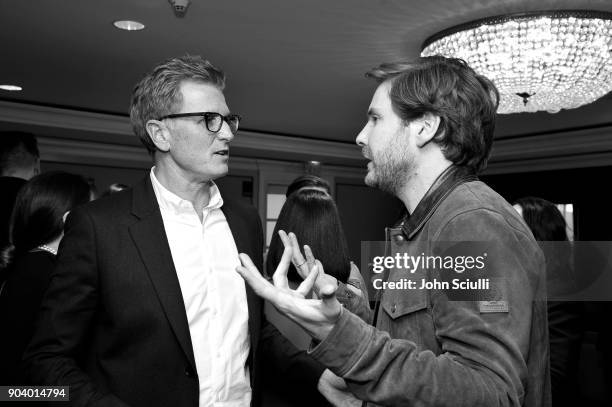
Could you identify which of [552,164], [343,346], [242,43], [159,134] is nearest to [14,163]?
[242,43]

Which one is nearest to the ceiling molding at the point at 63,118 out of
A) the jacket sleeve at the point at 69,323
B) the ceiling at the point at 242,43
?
the ceiling at the point at 242,43

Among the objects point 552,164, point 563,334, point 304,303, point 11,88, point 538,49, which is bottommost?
point 563,334

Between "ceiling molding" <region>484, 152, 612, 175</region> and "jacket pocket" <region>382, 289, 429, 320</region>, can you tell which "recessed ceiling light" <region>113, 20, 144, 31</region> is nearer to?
"jacket pocket" <region>382, 289, 429, 320</region>

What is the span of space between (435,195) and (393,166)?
0.14 metres

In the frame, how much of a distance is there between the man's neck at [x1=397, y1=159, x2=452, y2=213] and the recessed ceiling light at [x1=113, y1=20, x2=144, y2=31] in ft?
8.67

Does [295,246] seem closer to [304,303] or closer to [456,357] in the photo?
[304,303]

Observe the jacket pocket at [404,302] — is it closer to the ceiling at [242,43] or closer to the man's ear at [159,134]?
the man's ear at [159,134]

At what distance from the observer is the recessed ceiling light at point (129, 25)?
321 centimetres

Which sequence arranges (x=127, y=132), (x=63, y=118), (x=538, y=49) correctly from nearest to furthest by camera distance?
(x=538, y=49) < (x=63, y=118) < (x=127, y=132)

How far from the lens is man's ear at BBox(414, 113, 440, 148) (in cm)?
119

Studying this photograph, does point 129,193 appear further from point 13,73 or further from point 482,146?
point 13,73

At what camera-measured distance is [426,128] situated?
120 centimetres

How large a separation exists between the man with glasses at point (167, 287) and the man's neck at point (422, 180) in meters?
0.63

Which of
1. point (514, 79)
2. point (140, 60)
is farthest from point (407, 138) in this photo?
point (140, 60)
